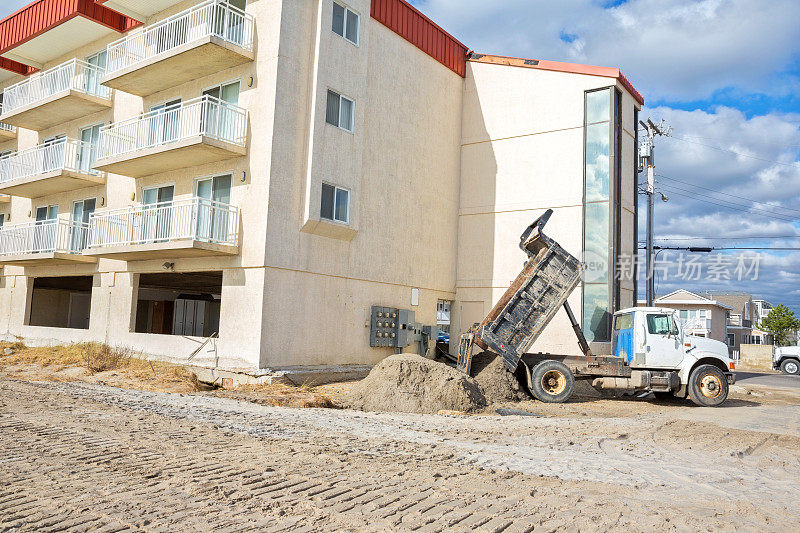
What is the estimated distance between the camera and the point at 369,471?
693 cm

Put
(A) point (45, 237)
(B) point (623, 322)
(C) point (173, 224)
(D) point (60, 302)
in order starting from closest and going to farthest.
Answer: (B) point (623, 322) < (C) point (173, 224) < (A) point (45, 237) < (D) point (60, 302)

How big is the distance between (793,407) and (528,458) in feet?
42.2

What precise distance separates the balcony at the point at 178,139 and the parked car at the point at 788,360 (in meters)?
35.7

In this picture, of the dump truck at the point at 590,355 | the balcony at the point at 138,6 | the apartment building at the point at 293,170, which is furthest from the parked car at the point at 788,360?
the balcony at the point at 138,6

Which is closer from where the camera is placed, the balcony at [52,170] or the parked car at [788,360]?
the balcony at [52,170]

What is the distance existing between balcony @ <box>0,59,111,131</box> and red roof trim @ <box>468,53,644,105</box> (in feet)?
51.1

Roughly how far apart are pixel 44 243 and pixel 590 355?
21290mm

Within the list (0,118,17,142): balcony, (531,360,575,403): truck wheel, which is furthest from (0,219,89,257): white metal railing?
(531,360,575,403): truck wheel

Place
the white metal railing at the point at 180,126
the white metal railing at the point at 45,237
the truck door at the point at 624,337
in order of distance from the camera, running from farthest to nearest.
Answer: the white metal railing at the point at 45,237
the white metal railing at the point at 180,126
the truck door at the point at 624,337

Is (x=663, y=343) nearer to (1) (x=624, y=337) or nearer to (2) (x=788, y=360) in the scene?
(1) (x=624, y=337)

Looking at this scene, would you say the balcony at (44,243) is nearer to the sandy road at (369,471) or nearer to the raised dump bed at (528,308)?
the sandy road at (369,471)

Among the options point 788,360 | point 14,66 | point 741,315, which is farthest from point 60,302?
point 741,315

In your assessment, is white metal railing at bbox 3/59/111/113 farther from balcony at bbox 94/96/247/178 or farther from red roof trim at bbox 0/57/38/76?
balcony at bbox 94/96/247/178

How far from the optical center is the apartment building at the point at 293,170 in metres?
17.8
